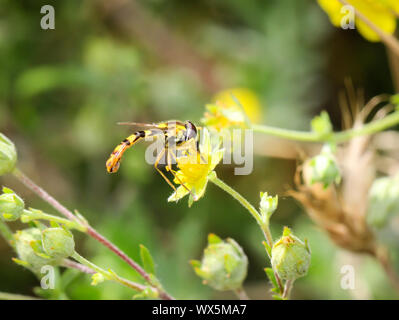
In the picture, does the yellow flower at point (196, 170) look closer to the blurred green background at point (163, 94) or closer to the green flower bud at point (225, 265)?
the green flower bud at point (225, 265)

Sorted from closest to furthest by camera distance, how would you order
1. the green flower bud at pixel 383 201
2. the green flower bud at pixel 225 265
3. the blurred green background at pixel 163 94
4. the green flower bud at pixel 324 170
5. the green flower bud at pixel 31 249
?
the green flower bud at pixel 31 249
the green flower bud at pixel 225 265
the green flower bud at pixel 324 170
the green flower bud at pixel 383 201
the blurred green background at pixel 163 94

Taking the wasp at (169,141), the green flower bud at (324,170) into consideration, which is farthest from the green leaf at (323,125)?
the wasp at (169,141)

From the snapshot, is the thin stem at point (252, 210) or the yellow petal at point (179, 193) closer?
the thin stem at point (252, 210)

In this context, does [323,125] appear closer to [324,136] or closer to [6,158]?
[324,136]

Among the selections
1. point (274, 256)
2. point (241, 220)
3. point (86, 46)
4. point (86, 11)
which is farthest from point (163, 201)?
point (274, 256)

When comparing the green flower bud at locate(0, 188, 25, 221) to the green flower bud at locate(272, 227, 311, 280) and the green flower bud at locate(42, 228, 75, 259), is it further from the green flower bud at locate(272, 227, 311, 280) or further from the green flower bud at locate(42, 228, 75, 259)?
the green flower bud at locate(272, 227, 311, 280)

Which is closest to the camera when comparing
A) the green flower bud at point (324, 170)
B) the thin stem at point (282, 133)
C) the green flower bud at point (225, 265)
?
the green flower bud at point (225, 265)

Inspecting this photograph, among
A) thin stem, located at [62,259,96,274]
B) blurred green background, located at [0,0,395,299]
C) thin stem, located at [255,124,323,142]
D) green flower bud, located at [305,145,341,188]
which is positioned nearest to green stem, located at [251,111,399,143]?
thin stem, located at [255,124,323,142]

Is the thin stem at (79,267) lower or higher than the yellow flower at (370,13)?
lower

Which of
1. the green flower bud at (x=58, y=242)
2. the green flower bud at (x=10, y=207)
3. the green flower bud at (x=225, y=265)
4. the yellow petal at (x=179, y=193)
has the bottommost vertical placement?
the green flower bud at (x=225, y=265)
